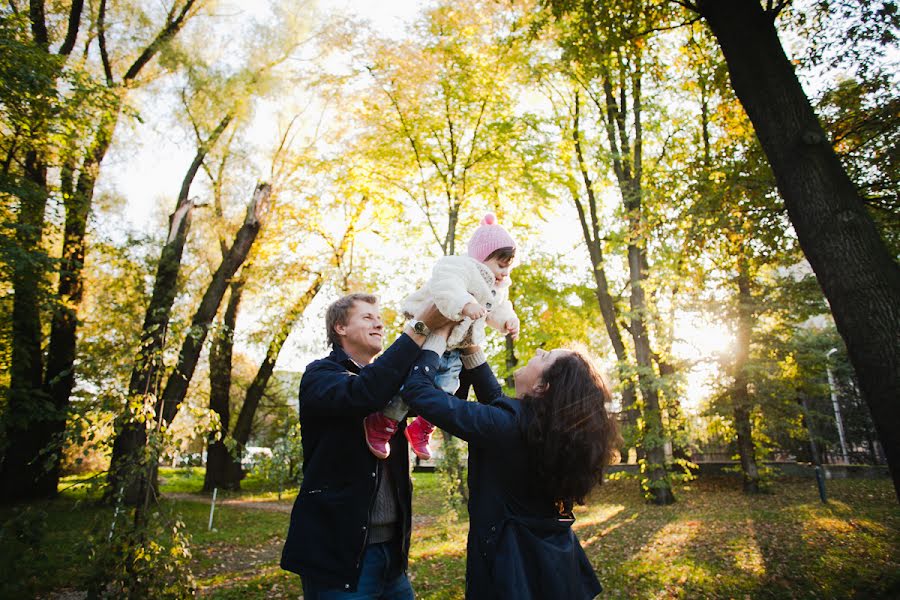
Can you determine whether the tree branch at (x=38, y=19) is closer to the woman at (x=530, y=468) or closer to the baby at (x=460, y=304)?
the baby at (x=460, y=304)

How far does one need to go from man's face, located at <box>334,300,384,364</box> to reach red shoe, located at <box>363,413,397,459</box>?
412mm

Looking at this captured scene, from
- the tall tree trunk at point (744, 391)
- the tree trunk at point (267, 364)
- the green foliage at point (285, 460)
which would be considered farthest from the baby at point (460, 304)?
the tree trunk at point (267, 364)

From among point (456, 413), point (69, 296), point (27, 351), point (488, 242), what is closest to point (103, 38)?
point (69, 296)

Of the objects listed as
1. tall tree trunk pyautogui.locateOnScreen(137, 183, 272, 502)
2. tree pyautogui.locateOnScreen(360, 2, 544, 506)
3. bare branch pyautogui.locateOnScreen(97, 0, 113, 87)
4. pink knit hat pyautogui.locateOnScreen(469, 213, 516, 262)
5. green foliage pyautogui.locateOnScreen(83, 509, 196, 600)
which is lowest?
green foliage pyautogui.locateOnScreen(83, 509, 196, 600)

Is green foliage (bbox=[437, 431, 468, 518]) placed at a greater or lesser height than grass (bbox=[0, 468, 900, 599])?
greater

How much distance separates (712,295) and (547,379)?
41.0 feet

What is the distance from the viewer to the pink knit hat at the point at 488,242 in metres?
2.87

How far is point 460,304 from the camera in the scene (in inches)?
89.4

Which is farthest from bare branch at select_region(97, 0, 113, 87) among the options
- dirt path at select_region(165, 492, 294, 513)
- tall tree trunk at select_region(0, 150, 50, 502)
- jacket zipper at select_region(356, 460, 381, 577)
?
jacket zipper at select_region(356, 460, 381, 577)

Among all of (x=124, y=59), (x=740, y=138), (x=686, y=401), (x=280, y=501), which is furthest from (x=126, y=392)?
(x=280, y=501)

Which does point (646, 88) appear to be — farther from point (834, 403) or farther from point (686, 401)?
point (834, 403)

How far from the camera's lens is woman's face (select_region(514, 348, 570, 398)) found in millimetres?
2258

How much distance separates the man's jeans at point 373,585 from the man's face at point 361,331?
0.86 m

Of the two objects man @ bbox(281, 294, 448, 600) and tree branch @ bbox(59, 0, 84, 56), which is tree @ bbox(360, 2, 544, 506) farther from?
man @ bbox(281, 294, 448, 600)
